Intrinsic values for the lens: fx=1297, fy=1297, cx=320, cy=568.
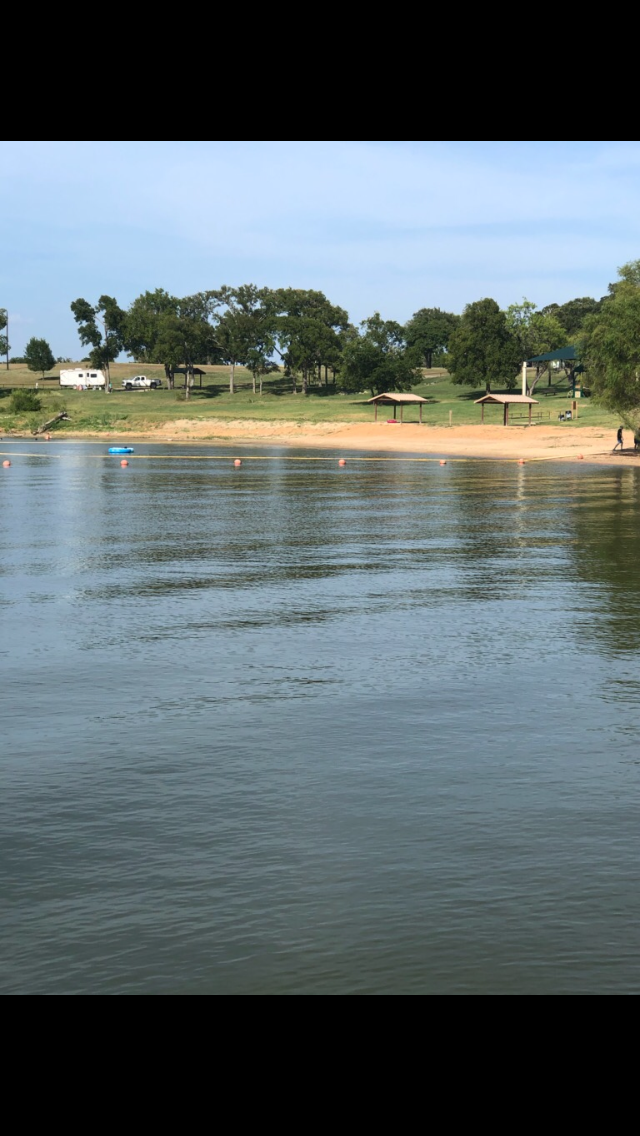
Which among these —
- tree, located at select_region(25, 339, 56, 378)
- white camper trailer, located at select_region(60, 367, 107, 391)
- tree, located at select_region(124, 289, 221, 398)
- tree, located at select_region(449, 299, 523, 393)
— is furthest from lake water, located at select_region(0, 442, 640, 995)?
tree, located at select_region(25, 339, 56, 378)

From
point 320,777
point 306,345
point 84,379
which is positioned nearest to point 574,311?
point 306,345

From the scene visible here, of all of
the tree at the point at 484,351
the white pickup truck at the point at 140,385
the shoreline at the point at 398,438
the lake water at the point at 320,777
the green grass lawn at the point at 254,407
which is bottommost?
the lake water at the point at 320,777

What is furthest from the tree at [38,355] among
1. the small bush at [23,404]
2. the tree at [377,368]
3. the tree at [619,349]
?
the tree at [619,349]

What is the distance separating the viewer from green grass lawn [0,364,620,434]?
348ft

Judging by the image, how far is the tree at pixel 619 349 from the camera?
56.2 meters

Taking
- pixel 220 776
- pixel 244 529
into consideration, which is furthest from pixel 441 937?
pixel 244 529

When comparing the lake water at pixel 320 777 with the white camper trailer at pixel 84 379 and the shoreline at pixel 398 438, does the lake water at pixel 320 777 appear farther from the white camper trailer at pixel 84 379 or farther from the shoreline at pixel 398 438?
the white camper trailer at pixel 84 379

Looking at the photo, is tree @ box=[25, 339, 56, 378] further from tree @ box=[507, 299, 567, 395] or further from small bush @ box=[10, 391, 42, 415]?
tree @ box=[507, 299, 567, 395]

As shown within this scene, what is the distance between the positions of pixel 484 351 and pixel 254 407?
72.1 ft

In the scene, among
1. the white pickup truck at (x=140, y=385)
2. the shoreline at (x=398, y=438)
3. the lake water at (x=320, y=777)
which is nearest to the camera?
the lake water at (x=320, y=777)

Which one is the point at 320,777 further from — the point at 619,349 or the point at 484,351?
the point at 484,351

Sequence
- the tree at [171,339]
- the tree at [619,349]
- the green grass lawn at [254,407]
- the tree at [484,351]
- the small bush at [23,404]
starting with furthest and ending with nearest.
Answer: the tree at [171,339], the small bush at [23,404], the tree at [484,351], the green grass lawn at [254,407], the tree at [619,349]

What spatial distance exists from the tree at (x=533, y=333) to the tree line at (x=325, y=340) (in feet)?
0.33

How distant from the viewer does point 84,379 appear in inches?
6240
